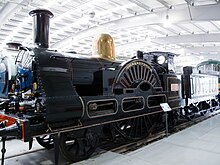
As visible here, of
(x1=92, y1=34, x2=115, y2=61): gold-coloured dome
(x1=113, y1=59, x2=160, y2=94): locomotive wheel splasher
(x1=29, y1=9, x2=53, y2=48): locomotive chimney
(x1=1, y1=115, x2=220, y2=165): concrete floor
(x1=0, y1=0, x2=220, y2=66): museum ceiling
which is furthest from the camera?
(x1=0, y1=0, x2=220, y2=66): museum ceiling

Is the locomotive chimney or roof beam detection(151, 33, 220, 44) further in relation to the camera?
roof beam detection(151, 33, 220, 44)

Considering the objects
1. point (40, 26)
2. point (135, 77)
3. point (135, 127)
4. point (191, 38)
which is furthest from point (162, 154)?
point (191, 38)

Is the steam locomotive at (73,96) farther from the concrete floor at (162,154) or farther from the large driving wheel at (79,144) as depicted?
the concrete floor at (162,154)

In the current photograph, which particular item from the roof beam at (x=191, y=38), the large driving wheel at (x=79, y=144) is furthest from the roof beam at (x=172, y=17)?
the large driving wheel at (x=79, y=144)

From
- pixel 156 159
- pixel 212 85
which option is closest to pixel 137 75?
pixel 156 159

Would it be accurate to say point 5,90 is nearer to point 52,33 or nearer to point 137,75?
point 137,75

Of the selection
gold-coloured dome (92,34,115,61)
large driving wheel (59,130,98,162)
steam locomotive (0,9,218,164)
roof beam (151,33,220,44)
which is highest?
roof beam (151,33,220,44)

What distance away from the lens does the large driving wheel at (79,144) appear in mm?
3100

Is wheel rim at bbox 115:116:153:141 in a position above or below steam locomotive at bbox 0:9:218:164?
below

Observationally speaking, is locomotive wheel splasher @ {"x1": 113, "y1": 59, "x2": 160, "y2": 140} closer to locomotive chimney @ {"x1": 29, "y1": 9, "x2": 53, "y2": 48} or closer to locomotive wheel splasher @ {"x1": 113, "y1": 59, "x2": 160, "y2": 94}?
locomotive wheel splasher @ {"x1": 113, "y1": 59, "x2": 160, "y2": 94}

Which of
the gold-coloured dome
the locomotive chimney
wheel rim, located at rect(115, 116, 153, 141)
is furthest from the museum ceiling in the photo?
the locomotive chimney

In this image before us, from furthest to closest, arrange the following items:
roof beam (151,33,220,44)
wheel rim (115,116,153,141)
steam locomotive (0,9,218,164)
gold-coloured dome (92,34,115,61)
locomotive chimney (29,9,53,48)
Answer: roof beam (151,33,220,44) → gold-coloured dome (92,34,115,61) → wheel rim (115,116,153,141) → locomotive chimney (29,9,53,48) → steam locomotive (0,9,218,164)

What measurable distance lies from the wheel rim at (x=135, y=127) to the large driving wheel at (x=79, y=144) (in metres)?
0.72

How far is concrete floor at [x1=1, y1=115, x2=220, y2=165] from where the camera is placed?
308 centimetres
